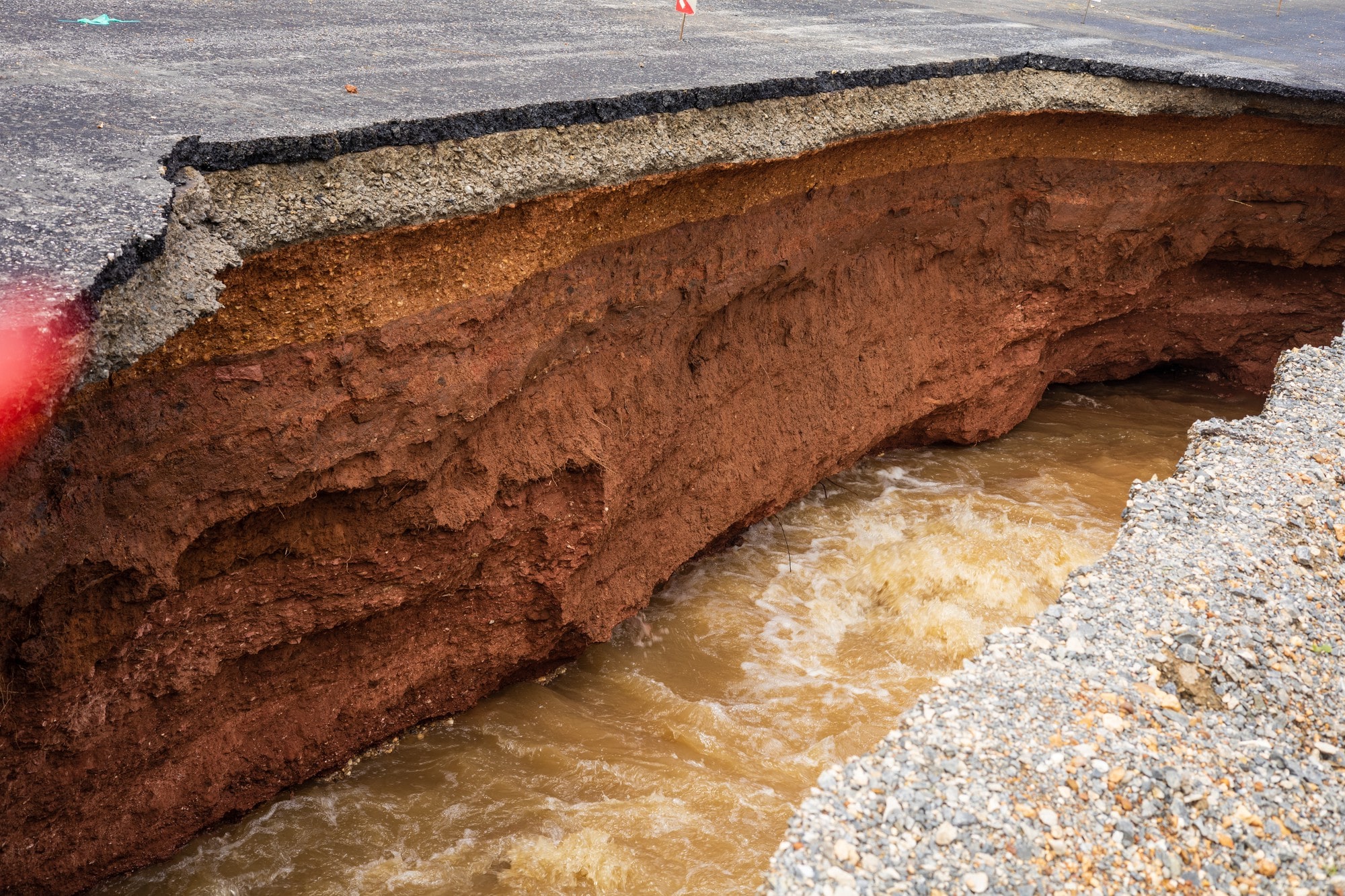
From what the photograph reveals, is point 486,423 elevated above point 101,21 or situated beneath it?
situated beneath

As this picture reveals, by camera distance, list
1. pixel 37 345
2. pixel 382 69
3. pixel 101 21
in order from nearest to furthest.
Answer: pixel 37 345 → pixel 382 69 → pixel 101 21

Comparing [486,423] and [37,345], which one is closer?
[37,345]

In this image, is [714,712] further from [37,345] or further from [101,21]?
[101,21]

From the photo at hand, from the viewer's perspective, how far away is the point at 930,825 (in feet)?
8.57

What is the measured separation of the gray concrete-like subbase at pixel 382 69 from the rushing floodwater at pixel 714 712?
262cm

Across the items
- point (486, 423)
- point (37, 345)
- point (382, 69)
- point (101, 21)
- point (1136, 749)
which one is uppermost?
point (101, 21)

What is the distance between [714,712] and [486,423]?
5.93 ft

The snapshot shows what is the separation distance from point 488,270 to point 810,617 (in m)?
2.74

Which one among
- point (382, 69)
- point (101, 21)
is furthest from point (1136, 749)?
point (101, 21)

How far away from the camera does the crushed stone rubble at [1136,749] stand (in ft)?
8.43

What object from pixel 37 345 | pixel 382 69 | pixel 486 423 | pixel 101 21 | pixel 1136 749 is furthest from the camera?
pixel 101 21

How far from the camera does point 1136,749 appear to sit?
112 inches

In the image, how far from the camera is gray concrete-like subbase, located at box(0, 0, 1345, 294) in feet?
9.90

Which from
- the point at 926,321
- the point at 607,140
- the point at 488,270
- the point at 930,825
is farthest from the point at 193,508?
the point at 926,321
